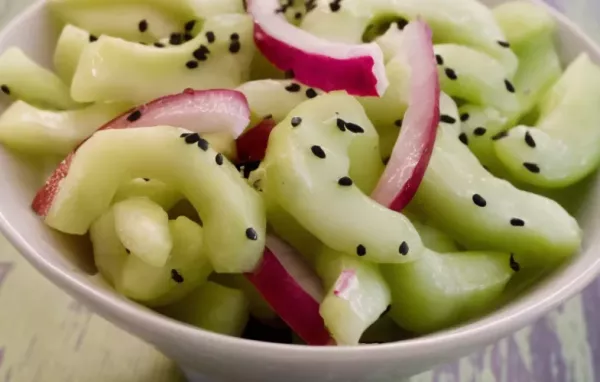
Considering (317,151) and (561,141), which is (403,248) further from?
(561,141)

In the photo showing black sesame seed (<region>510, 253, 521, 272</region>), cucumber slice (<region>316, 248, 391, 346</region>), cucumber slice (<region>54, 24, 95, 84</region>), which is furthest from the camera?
cucumber slice (<region>54, 24, 95, 84</region>)

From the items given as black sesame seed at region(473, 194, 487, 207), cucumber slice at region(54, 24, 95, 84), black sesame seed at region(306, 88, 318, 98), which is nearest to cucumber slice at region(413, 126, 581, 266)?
black sesame seed at region(473, 194, 487, 207)

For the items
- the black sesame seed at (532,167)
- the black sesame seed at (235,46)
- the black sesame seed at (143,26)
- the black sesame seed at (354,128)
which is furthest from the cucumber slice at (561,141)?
the black sesame seed at (143,26)

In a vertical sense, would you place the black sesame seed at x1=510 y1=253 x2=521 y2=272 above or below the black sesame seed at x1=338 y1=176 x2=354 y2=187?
below

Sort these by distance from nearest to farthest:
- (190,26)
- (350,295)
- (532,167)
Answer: (350,295)
(532,167)
(190,26)

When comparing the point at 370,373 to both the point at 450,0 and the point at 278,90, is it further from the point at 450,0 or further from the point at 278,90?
the point at 450,0

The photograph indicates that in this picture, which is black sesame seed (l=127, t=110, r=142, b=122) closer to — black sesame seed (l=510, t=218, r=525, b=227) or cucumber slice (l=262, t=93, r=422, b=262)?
cucumber slice (l=262, t=93, r=422, b=262)

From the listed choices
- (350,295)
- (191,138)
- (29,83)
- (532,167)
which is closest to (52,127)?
(29,83)

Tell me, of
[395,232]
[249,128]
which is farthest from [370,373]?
[249,128]
